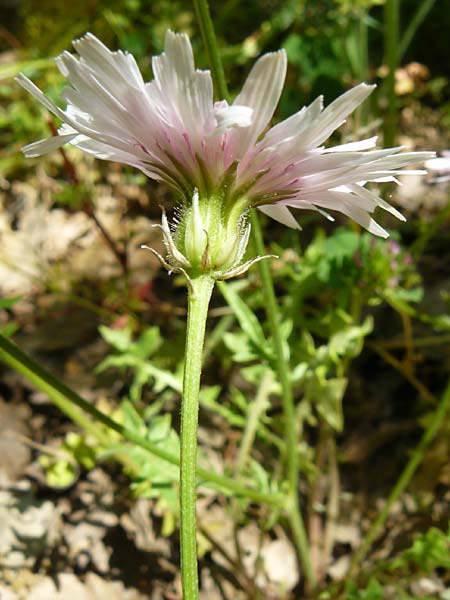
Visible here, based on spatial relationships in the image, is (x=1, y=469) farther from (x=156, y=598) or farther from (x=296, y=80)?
(x=296, y=80)

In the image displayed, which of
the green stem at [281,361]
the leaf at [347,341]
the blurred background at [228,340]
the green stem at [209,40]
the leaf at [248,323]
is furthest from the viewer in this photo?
the blurred background at [228,340]

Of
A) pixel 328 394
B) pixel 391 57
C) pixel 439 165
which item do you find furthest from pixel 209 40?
pixel 391 57

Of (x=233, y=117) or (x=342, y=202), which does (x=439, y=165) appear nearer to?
(x=342, y=202)

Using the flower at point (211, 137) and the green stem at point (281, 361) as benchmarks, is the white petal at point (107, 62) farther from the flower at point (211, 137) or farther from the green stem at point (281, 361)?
the green stem at point (281, 361)

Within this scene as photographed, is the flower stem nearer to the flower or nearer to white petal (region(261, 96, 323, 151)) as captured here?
the flower

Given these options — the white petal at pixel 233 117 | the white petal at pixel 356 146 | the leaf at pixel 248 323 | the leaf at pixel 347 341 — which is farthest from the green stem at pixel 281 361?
the white petal at pixel 233 117

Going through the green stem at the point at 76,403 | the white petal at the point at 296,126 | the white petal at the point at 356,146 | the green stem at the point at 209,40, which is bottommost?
the green stem at the point at 76,403

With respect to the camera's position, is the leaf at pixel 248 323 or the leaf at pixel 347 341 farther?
the leaf at pixel 347 341

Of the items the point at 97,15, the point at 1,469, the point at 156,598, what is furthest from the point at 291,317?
the point at 97,15
